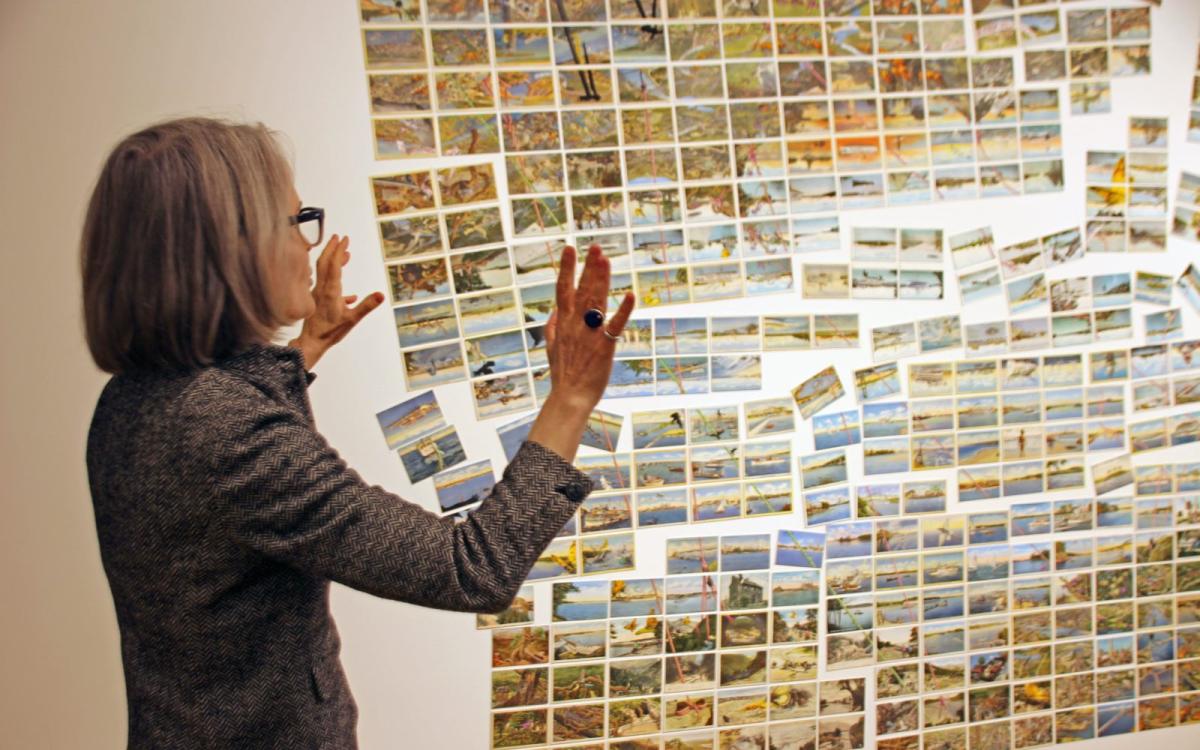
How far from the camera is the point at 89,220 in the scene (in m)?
1.09

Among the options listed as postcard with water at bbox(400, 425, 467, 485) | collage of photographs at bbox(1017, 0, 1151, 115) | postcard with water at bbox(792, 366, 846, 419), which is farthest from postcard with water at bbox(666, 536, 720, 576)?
collage of photographs at bbox(1017, 0, 1151, 115)

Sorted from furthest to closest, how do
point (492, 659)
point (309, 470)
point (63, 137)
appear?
point (492, 659)
point (63, 137)
point (309, 470)

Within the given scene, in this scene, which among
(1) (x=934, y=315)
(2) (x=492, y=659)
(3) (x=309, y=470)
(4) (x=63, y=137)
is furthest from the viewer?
(1) (x=934, y=315)

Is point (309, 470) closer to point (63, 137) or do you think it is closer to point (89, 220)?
point (89, 220)

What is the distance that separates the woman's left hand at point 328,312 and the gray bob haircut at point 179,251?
46 cm

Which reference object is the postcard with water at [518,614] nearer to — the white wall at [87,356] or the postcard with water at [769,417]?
the white wall at [87,356]

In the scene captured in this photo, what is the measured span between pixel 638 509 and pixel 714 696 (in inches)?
20.0

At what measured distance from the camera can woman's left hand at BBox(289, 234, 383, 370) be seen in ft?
5.12

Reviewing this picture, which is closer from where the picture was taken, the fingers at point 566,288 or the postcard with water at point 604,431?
the fingers at point 566,288

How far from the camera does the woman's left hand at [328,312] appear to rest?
5.12 feet

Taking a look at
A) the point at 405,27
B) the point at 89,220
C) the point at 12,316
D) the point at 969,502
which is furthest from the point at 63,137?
the point at 969,502

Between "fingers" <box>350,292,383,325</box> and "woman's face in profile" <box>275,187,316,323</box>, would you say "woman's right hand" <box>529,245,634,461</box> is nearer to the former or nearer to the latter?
"woman's face in profile" <box>275,187,316,323</box>

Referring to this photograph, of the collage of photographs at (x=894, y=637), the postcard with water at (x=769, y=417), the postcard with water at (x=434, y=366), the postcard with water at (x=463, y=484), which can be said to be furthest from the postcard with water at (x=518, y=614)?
the postcard with water at (x=769, y=417)

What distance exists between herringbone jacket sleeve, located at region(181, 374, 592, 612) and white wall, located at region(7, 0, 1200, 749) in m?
1.08
